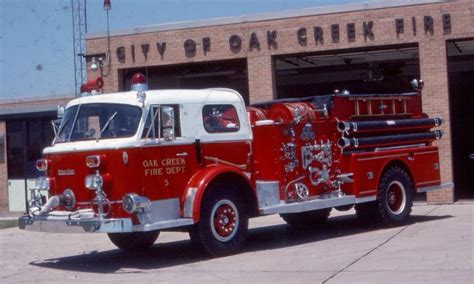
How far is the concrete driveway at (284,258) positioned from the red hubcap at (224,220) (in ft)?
1.28

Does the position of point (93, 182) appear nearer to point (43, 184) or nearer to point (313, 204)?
point (43, 184)

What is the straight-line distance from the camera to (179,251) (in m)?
13.6

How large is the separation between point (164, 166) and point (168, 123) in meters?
0.60

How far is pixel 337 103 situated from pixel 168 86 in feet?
44.4

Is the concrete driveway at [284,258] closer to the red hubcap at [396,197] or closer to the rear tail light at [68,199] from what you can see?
the red hubcap at [396,197]

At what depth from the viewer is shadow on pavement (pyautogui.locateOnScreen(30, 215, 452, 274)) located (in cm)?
1227

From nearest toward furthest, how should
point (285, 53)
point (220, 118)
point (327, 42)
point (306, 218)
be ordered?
point (220, 118), point (306, 218), point (327, 42), point (285, 53)

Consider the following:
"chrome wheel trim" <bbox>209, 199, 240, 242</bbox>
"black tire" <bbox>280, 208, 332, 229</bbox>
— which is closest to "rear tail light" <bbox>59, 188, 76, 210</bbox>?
"chrome wheel trim" <bbox>209, 199, 240, 242</bbox>

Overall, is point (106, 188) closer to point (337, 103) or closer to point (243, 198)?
point (243, 198)

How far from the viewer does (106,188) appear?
450 inches

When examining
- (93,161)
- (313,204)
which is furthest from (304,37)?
(93,161)

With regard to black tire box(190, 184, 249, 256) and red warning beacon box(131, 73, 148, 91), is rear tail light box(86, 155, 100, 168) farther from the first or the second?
black tire box(190, 184, 249, 256)

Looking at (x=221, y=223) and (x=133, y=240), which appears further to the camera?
(x=133, y=240)

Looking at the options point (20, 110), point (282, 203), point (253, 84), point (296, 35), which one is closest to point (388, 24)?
point (296, 35)
